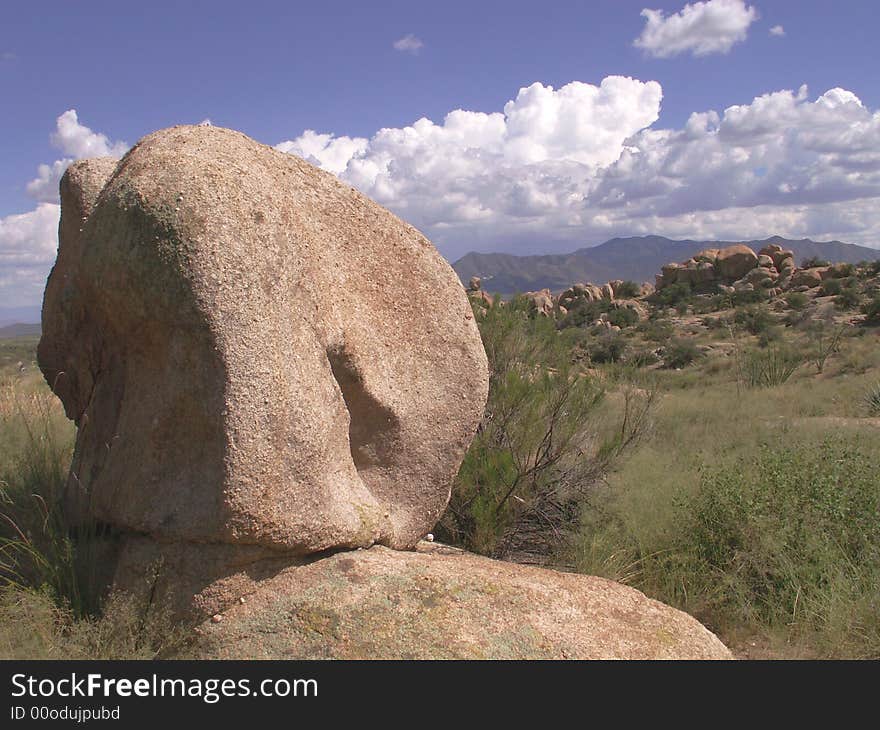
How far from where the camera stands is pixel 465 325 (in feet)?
14.1

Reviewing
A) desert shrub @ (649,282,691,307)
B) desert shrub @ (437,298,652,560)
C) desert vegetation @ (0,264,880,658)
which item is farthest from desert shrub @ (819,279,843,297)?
desert shrub @ (437,298,652,560)

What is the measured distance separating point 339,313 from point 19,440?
342 centimetres

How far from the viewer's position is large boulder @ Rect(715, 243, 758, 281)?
39938 mm

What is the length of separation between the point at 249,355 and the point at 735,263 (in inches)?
1606

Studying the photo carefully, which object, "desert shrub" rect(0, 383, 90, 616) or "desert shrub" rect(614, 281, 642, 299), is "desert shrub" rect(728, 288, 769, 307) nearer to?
"desert shrub" rect(614, 281, 642, 299)

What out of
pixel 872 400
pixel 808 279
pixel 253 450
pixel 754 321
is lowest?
pixel 872 400

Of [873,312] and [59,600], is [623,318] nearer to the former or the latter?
[873,312]

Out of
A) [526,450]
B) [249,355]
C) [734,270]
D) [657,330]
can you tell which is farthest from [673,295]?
[249,355]

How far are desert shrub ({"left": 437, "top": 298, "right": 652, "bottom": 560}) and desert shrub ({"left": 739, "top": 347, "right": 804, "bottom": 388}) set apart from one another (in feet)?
32.9

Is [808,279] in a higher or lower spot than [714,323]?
higher

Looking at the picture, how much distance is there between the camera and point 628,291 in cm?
4350
